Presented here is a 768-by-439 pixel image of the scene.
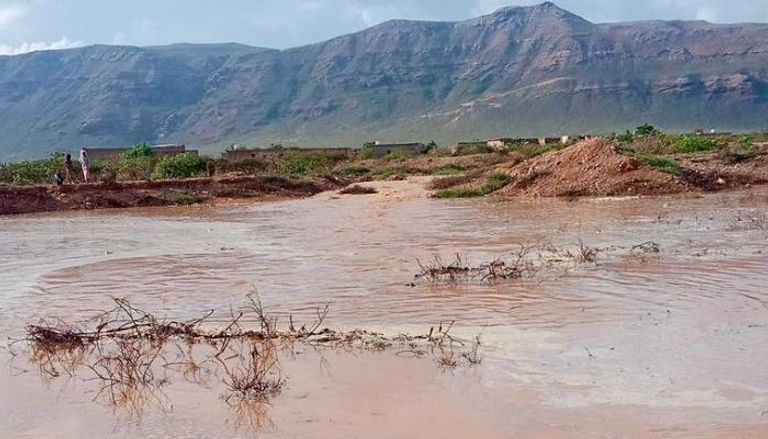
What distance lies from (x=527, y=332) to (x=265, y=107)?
374 ft

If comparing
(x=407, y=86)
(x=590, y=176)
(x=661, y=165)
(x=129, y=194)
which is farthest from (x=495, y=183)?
(x=407, y=86)

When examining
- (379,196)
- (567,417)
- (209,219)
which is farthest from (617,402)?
(379,196)

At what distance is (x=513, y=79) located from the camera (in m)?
116

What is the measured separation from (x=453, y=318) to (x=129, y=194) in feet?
66.1

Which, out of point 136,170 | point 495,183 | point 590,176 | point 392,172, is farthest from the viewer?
point 392,172

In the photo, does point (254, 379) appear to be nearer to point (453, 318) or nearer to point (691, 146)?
point (453, 318)

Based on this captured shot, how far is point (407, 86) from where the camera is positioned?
120812 mm

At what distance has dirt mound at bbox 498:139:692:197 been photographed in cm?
2212

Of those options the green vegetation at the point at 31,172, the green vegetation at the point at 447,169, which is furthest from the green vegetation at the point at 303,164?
the green vegetation at the point at 31,172

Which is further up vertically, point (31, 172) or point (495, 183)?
point (31, 172)

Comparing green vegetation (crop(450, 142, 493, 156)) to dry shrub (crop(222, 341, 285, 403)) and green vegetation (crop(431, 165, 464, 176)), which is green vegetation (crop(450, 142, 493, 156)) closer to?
green vegetation (crop(431, 165, 464, 176))

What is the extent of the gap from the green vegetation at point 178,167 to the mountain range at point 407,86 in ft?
187

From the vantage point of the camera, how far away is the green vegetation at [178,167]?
3178cm

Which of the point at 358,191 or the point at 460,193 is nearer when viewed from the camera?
the point at 460,193
